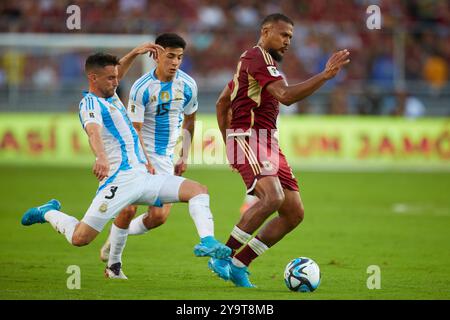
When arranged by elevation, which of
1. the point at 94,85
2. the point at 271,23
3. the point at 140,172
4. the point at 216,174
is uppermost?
the point at 271,23

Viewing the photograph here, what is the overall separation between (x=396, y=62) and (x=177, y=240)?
590 inches

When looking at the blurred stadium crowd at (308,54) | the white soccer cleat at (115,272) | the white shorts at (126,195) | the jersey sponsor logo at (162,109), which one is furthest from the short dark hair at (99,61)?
the blurred stadium crowd at (308,54)

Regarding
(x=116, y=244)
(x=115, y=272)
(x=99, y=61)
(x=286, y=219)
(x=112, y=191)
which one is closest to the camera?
(x=112, y=191)

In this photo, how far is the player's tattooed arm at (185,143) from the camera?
10.7 m

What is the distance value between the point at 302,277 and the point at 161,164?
2.52m

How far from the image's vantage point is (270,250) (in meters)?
12.4

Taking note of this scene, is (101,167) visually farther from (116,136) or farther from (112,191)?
(116,136)

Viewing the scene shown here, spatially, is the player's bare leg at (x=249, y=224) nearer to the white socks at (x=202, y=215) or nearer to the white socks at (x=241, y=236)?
the white socks at (x=241, y=236)

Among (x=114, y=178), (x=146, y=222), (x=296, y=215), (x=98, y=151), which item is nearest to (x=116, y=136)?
(x=114, y=178)

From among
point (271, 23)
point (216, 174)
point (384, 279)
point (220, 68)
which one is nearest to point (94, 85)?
point (271, 23)

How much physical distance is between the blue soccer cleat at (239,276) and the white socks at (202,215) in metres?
0.63

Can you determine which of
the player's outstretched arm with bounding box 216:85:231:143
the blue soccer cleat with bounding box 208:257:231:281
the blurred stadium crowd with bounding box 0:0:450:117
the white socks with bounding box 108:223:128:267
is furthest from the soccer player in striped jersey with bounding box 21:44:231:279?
the blurred stadium crowd with bounding box 0:0:450:117

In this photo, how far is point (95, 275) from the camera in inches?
395
